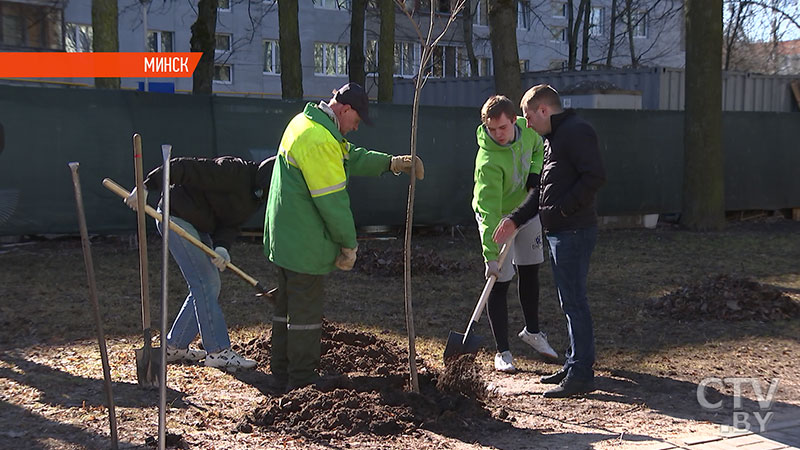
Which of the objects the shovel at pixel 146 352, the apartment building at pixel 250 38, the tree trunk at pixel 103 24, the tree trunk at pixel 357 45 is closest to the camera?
the shovel at pixel 146 352

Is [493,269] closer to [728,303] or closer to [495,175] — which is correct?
[495,175]

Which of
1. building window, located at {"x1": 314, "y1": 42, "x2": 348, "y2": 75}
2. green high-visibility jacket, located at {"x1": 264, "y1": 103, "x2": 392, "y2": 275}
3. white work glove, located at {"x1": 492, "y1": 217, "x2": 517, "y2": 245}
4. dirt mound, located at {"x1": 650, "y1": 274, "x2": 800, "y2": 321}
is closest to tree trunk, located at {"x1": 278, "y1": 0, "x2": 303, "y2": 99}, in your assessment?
dirt mound, located at {"x1": 650, "y1": 274, "x2": 800, "y2": 321}

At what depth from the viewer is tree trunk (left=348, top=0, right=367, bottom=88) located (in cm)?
1942

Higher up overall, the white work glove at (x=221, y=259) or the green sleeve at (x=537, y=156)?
the green sleeve at (x=537, y=156)

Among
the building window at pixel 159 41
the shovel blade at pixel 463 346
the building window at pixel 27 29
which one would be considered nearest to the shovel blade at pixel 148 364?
the shovel blade at pixel 463 346

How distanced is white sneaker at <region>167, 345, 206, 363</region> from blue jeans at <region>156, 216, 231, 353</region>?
3.9 inches

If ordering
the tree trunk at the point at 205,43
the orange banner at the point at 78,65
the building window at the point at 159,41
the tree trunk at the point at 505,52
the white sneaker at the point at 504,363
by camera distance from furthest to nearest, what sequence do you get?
Answer: the building window at the point at 159,41 → the orange banner at the point at 78,65 → the tree trunk at the point at 205,43 → the tree trunk at the point at 505,52 → the white sneaker at the point at 504,363

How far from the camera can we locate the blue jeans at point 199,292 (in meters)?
5.48

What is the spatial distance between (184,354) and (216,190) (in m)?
1.21

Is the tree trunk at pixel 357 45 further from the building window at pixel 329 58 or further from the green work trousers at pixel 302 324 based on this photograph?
the building window at pixel 329 58

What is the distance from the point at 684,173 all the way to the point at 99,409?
11638 mm

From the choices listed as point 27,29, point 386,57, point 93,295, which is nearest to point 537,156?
point 93,295

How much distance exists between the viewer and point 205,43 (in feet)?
53.0

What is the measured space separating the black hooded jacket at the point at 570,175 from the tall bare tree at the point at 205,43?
454 inches
